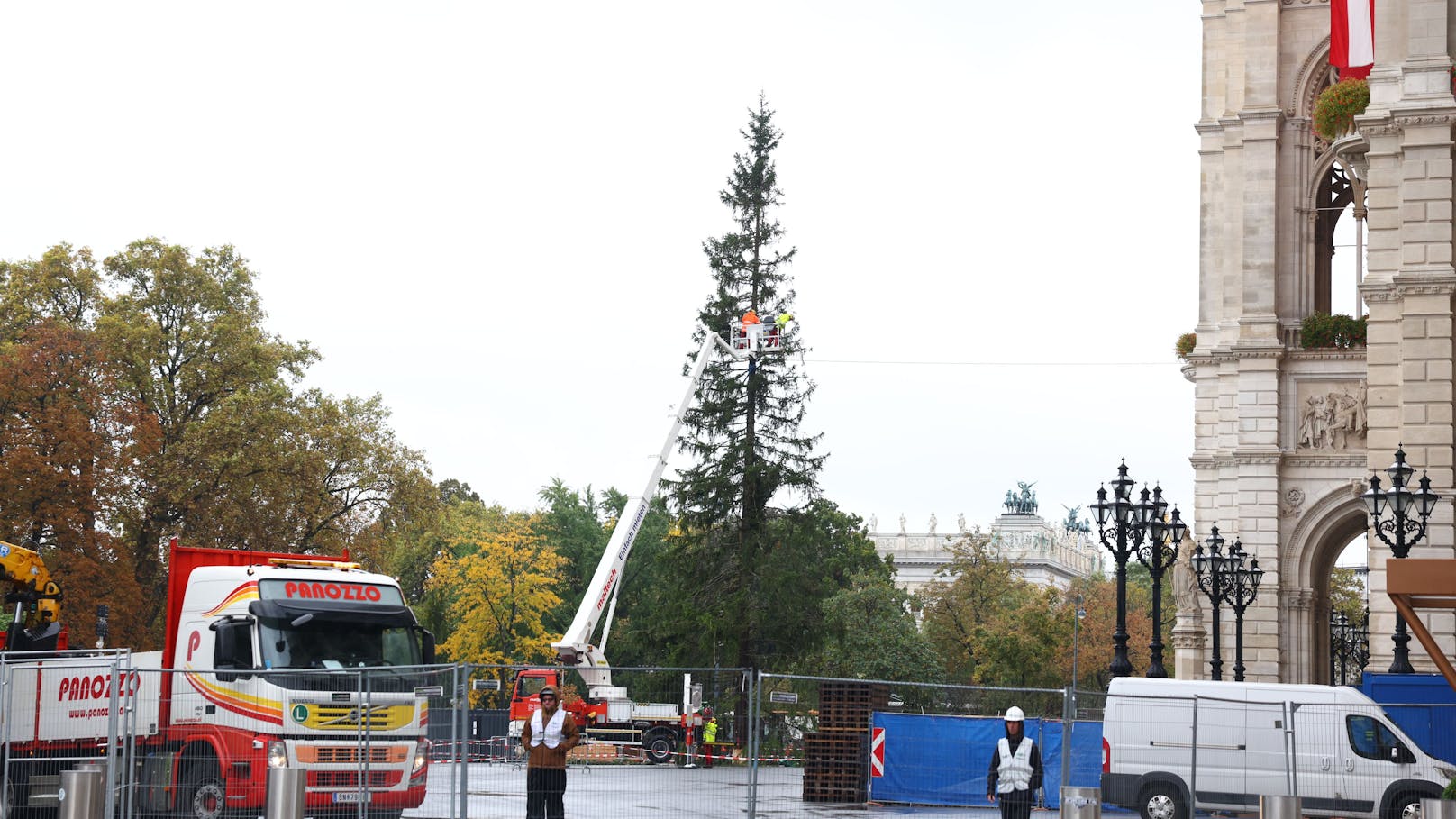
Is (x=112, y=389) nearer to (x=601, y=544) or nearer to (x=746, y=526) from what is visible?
(x=746, y=526)

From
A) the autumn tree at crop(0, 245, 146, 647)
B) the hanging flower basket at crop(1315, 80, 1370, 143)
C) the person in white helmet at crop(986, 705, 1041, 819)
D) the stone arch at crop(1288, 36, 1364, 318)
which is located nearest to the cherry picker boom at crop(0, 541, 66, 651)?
the person in white helmet at crop(986, 705, 1041, 819)

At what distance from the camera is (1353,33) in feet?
105

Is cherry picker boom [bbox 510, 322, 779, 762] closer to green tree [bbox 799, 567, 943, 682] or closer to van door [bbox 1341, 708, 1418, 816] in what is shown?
green tree [bbox 799, 567, 943, 682]

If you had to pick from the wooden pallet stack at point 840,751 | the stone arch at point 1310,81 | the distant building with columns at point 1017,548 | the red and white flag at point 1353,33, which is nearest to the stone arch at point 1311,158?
the stone arch at point 1310,81

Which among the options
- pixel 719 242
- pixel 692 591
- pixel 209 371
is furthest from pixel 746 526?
pixel 209 371

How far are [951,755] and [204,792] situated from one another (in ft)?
31.2

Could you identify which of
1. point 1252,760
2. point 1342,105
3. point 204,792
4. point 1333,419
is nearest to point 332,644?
point 204,792

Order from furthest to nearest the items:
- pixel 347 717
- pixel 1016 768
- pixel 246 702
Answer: pixel 246 702 < pixel 347 717 < pixel 1016 768

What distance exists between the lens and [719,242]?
62312 millimetres

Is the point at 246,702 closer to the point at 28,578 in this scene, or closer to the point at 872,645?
the point at 28,578

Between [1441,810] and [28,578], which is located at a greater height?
[28,578]

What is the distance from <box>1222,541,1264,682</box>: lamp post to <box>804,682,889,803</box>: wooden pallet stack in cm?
1327

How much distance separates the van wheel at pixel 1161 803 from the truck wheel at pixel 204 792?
12.3 m

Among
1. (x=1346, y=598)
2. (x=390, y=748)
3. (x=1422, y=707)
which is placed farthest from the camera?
(x=1346, y=598)
